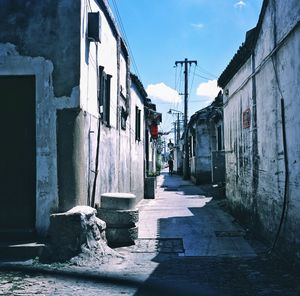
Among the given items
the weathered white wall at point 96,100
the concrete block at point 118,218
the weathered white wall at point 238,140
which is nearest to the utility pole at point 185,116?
the weathered white wall at point 238,140

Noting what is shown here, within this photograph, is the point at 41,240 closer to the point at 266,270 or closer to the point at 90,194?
the point at 90,194

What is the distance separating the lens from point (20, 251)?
721 centimetres

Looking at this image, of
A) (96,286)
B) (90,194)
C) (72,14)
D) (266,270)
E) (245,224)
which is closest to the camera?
(96,286)

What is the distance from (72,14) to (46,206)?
11.0 feet

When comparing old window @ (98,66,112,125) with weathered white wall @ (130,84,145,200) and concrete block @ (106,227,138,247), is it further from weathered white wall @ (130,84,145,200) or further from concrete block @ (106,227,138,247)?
weathered white wall @ (130,84,145,200)

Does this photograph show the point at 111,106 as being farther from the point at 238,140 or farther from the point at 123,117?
the point at 238,140

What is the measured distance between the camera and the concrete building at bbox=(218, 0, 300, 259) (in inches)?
262

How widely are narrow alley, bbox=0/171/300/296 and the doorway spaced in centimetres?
143

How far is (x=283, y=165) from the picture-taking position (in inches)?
286

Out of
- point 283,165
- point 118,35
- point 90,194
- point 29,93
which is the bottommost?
point 90,194

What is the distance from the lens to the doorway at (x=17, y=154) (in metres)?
8.02

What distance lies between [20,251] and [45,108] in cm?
242

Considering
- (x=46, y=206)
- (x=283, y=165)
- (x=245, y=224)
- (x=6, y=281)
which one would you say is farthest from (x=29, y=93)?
(x=245, y=224)

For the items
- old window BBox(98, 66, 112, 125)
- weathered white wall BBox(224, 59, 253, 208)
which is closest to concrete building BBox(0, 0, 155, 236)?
old window BBox(98, 66, 112, 125)
